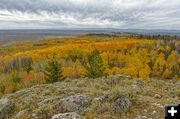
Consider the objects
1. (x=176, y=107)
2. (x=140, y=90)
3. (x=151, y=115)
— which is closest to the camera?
(x=176, y=107)

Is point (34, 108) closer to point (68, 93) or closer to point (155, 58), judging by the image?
point (68, 93)

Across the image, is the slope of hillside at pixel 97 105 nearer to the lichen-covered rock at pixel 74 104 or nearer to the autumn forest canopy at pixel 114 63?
the lichen-covered rock at pixel 74 104

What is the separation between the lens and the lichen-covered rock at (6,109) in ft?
38.9

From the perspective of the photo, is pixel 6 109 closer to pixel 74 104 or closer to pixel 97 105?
pixel 74 104

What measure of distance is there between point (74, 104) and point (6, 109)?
318cm

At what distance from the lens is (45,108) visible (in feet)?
35.7

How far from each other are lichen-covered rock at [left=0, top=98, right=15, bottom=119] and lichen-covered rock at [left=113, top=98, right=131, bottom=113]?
4743mm

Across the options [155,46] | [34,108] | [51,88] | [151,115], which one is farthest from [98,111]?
[155,46]

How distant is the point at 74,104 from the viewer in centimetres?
1106

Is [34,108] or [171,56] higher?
[34,108]

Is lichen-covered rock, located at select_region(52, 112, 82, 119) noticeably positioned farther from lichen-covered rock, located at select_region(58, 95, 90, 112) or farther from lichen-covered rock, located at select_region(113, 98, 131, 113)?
lichen-covered rock, located at select_region(113, 98, 131, 113)

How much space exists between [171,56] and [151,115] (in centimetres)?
11011

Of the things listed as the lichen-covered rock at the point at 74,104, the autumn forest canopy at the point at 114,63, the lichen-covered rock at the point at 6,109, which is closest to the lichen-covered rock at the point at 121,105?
the lichen-covered rock at the point at 74,104

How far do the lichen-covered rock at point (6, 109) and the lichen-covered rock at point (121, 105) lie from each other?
474cm
